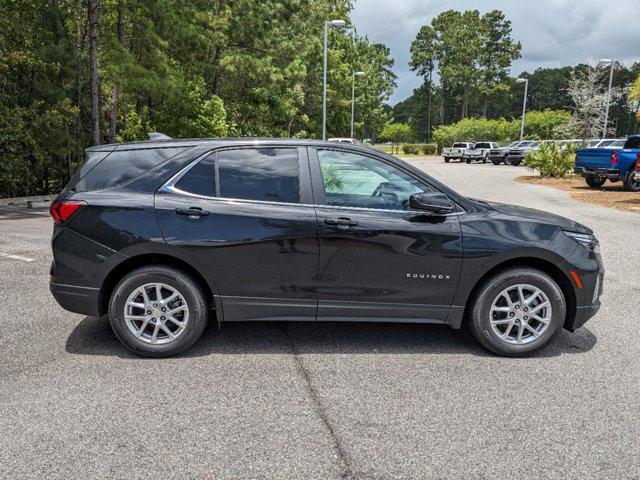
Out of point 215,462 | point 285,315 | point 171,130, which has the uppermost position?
point 171,130

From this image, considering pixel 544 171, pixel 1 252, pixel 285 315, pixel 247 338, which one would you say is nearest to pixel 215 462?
pixel 285 315

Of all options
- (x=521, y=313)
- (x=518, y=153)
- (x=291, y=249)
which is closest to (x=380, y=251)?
(x=291, y=249)

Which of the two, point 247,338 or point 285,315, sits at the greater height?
point 285,315

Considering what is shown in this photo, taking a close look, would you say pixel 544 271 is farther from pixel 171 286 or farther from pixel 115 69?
pixel 115 69

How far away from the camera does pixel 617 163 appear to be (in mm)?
18812

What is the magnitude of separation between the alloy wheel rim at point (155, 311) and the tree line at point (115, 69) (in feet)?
37.9

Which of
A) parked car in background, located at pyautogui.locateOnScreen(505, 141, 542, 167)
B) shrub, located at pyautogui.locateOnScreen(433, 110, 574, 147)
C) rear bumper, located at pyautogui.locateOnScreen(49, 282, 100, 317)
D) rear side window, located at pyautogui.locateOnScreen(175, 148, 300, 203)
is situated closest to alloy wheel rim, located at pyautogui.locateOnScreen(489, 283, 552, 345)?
rear side window, located at pyautogui.locateOnScreen(175, 148, 300, 203)

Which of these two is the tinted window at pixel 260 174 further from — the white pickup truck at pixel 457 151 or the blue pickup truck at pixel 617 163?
the white pickup truck at pixel 457 151

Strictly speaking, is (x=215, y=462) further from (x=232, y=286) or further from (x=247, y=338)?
(x=247, y=338)

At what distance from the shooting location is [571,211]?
1386 centimetres

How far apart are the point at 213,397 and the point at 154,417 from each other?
40 centimetres

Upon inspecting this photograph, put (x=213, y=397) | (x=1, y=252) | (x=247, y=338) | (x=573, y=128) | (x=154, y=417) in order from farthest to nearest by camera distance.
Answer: (x=573, y=128), (x=1, y=252), (x=247, y=338), (x=213, y=397), (x=154, y=417)

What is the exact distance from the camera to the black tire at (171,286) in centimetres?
402

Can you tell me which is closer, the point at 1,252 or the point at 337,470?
the point at 337,470
